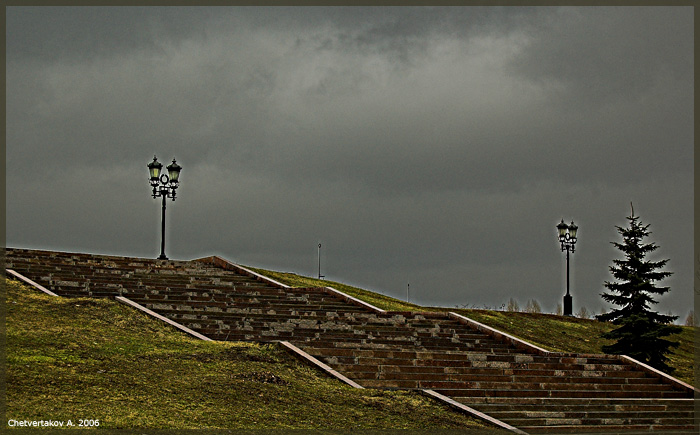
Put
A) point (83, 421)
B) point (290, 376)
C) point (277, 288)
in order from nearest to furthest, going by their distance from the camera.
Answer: point (83, 421) < point (290, 376) < point (277, 288)

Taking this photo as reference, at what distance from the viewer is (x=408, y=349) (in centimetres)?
2008

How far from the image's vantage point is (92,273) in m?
24.8

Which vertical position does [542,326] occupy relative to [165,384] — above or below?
below

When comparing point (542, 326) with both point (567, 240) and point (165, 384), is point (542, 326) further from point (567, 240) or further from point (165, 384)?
point (165, 384)

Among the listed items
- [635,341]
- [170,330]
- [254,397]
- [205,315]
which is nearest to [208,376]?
[254,397]

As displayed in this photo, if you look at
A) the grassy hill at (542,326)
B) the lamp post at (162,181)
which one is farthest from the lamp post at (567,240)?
the lamp post at (162,181)

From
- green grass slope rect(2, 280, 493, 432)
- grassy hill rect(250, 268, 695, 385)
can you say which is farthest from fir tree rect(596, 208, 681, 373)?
green grass slope rect(2, 280, 493, 432)

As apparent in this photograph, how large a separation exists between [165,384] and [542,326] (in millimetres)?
20817

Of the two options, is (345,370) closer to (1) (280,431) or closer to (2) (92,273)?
(1) (280,431)

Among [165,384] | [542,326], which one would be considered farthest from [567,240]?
[165,384]

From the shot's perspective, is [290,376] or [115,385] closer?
[115,385]

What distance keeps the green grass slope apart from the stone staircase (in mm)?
1323

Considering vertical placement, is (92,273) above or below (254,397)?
above

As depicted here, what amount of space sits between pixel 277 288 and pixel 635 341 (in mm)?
11573
